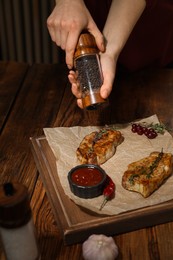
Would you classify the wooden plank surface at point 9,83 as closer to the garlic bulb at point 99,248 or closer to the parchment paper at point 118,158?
the parchment paper at point 118,158

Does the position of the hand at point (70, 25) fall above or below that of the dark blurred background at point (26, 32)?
above

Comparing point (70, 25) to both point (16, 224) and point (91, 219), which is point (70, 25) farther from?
point (16, 224)

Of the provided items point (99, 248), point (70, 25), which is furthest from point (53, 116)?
point (99, 248)

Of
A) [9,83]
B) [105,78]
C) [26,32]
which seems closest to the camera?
[105,78]

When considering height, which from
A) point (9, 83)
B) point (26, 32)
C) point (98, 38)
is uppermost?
point (98, 38)

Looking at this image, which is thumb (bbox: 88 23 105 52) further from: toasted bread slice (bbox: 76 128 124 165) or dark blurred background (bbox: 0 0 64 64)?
dark blurred background (bbox: 0 0 64 64)

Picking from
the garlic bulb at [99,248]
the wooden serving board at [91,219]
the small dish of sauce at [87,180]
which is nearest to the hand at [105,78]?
the small dish of sauce at [87,180]
